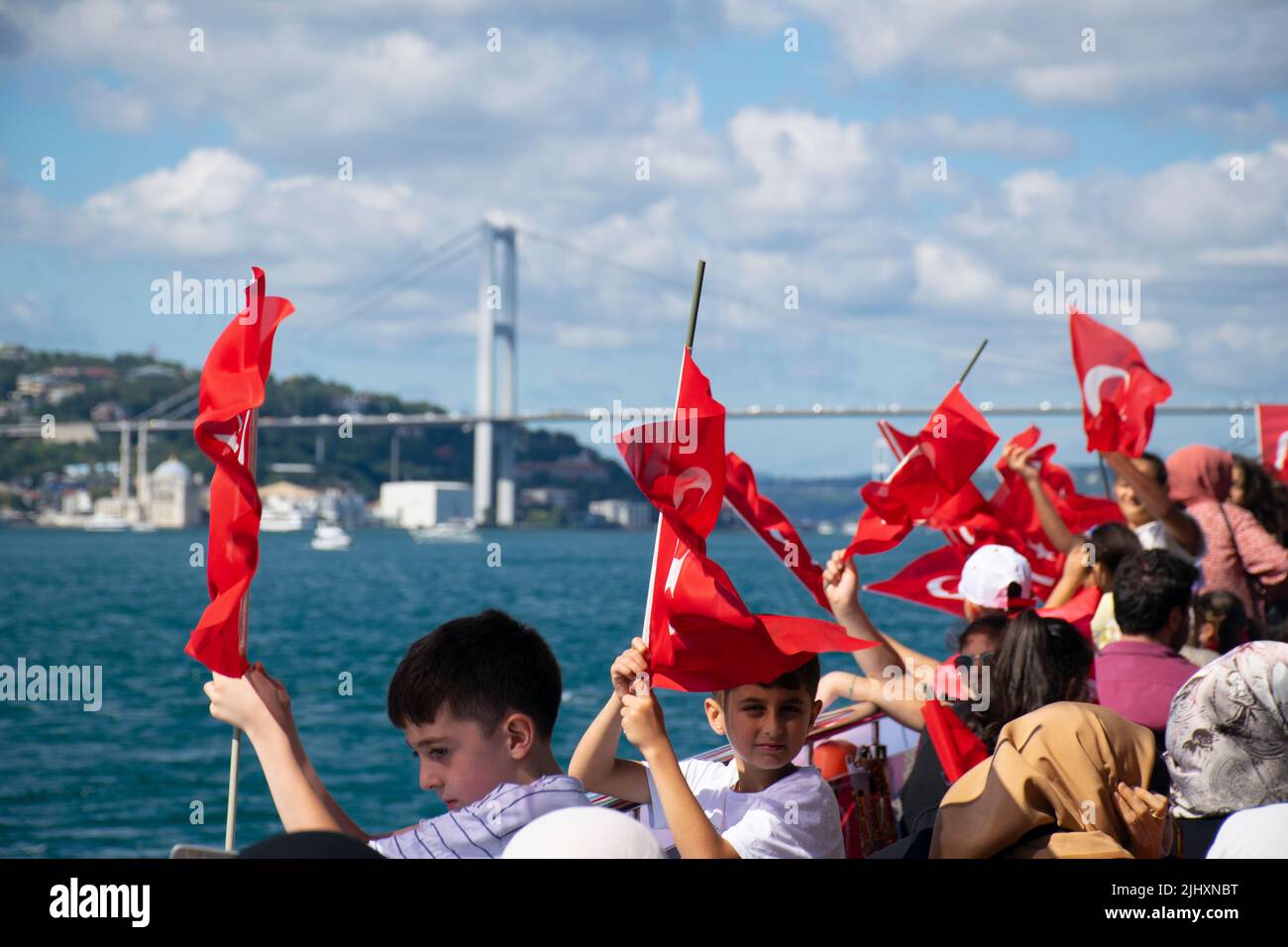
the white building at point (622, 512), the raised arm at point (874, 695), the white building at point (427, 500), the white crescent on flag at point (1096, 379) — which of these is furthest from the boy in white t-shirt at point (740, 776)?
the white building at point (622, 512)

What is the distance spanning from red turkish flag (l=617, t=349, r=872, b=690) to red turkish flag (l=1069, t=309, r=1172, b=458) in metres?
2.34

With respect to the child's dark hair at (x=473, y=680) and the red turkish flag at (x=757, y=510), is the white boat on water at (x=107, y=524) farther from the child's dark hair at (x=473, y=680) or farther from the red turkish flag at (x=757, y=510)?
the child's dark hair at (x=473, y=680)

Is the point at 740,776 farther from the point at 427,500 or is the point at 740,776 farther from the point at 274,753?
the point at 427,500

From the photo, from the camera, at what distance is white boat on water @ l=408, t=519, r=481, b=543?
52.9m

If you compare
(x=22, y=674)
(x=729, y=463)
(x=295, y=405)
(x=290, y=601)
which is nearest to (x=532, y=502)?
(x=295, y=405)

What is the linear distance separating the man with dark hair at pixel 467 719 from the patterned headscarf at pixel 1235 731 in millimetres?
809

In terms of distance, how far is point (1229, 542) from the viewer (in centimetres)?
373

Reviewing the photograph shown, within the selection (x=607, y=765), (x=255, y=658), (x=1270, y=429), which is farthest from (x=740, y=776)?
(x=255, y=658)

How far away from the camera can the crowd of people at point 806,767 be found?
1.50 metres

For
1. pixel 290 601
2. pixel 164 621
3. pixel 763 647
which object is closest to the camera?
pixel 763 647

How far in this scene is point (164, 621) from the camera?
93.7 feet

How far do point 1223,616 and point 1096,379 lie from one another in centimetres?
100
